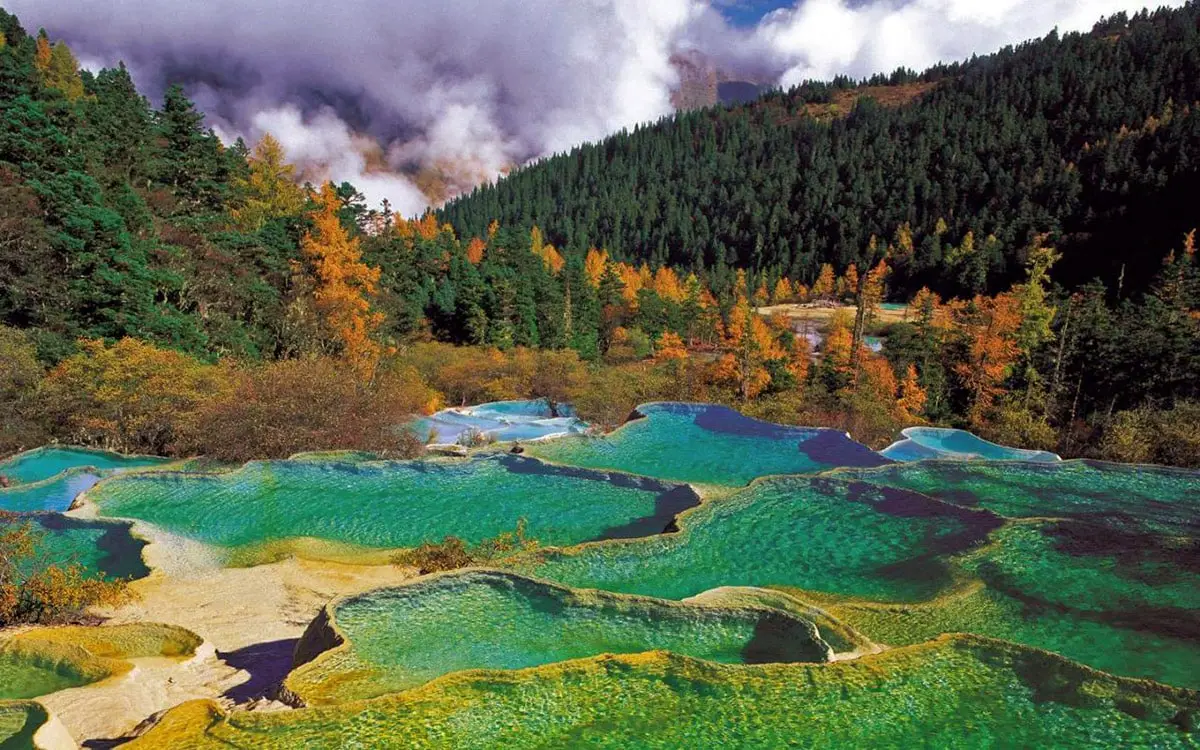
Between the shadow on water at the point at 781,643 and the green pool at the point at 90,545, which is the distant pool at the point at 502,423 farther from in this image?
the shadow on water at the point at 781,643

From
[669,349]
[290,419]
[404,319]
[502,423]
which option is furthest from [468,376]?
[669,349]

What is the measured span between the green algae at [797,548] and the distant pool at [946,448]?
6.33 meters

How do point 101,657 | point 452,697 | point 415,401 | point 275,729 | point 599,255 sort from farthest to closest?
point 599,255, point 415,401, point 101,657, point 452,697, point 275,729

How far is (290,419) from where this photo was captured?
55.2 ft

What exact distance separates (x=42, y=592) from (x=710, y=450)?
13.7 meters

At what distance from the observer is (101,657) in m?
6.88

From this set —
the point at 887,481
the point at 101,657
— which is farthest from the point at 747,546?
the point at 101,657

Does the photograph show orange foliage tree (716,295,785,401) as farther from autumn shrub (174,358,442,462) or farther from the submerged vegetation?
autumn shrub (174,358,442,462)

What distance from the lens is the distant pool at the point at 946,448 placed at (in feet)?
60.8

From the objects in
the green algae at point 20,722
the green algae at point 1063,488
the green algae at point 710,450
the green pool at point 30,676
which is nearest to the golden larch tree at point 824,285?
the green algae at point 710,450

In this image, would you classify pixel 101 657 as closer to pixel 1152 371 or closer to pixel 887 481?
pixel 887 481

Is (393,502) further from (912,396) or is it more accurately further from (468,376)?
(912,396)

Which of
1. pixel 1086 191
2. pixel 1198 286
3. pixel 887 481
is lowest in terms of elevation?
pixel 887 481

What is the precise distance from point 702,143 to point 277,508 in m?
125
